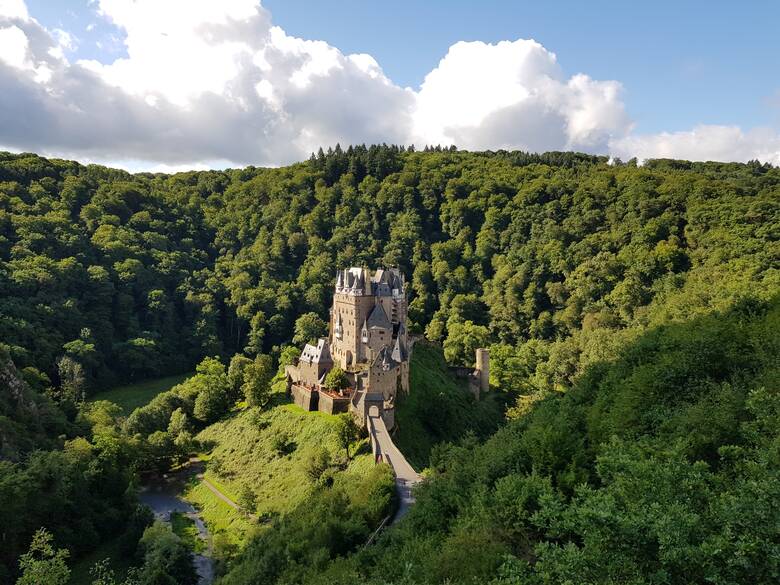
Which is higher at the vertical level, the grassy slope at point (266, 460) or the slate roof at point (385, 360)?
the slate roof at point (385, 360)

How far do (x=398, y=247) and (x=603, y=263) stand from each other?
43640 mm

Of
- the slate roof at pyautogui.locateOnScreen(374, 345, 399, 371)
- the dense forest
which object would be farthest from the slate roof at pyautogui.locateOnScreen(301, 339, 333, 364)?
the slate roof at pyautogui.locateOnScreen(374, 345, 399, 371)

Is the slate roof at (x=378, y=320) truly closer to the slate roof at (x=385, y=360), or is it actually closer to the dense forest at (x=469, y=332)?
the slate roof at (x=385, y=360)

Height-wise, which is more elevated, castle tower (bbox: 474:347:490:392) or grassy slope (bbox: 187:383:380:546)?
castle tower (bbox: 474:347:490:392)

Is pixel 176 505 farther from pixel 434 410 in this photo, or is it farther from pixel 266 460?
pixel 434 410

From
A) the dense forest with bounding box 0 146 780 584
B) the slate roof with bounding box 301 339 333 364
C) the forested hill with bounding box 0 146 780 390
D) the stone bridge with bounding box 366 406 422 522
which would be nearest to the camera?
the dense forest with bounding box 0 146 780 584

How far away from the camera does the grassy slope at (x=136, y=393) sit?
246ft

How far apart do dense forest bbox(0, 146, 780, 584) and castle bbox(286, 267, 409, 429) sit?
22.7 ft

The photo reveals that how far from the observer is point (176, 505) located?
165 feet

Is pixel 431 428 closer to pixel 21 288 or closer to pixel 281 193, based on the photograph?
pixel 21 288

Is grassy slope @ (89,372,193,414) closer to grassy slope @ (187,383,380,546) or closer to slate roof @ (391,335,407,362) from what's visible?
grassy slope @ (187,383,380,546)

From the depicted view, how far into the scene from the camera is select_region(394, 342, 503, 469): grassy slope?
49.5 meters

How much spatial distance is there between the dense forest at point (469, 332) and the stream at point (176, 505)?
321 cm

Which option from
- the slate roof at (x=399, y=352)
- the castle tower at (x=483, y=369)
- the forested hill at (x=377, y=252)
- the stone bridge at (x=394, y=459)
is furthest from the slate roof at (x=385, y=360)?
the forested hill at (x=377, y=252)
